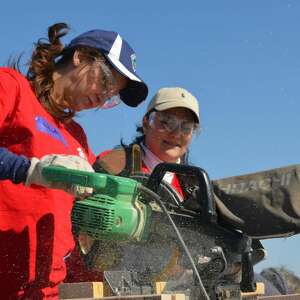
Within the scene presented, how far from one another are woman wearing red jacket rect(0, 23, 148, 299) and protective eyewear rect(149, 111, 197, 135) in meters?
1.01

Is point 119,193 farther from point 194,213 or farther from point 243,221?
point 243,221

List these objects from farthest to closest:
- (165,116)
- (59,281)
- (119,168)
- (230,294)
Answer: (165,116) → (119,168) → (230,294) → (59,281)

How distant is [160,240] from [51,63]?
879mm

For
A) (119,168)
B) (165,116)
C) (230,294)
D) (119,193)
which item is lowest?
(230,294)

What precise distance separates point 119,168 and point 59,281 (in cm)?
88

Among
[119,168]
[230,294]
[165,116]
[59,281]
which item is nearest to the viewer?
[59,281]

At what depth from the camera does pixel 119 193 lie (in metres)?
2.27

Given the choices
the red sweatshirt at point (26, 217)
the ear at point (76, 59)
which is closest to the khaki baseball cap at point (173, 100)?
the ear at point (76, 59)

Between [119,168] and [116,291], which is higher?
[119,168]

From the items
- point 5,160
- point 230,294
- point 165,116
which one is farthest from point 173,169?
point 165,116

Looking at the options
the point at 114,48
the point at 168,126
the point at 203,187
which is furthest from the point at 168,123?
the point at 203,187

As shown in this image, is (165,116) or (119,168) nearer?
(119,168)

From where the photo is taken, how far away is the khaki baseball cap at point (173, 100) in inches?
146

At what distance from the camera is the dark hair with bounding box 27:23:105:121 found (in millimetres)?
2588
